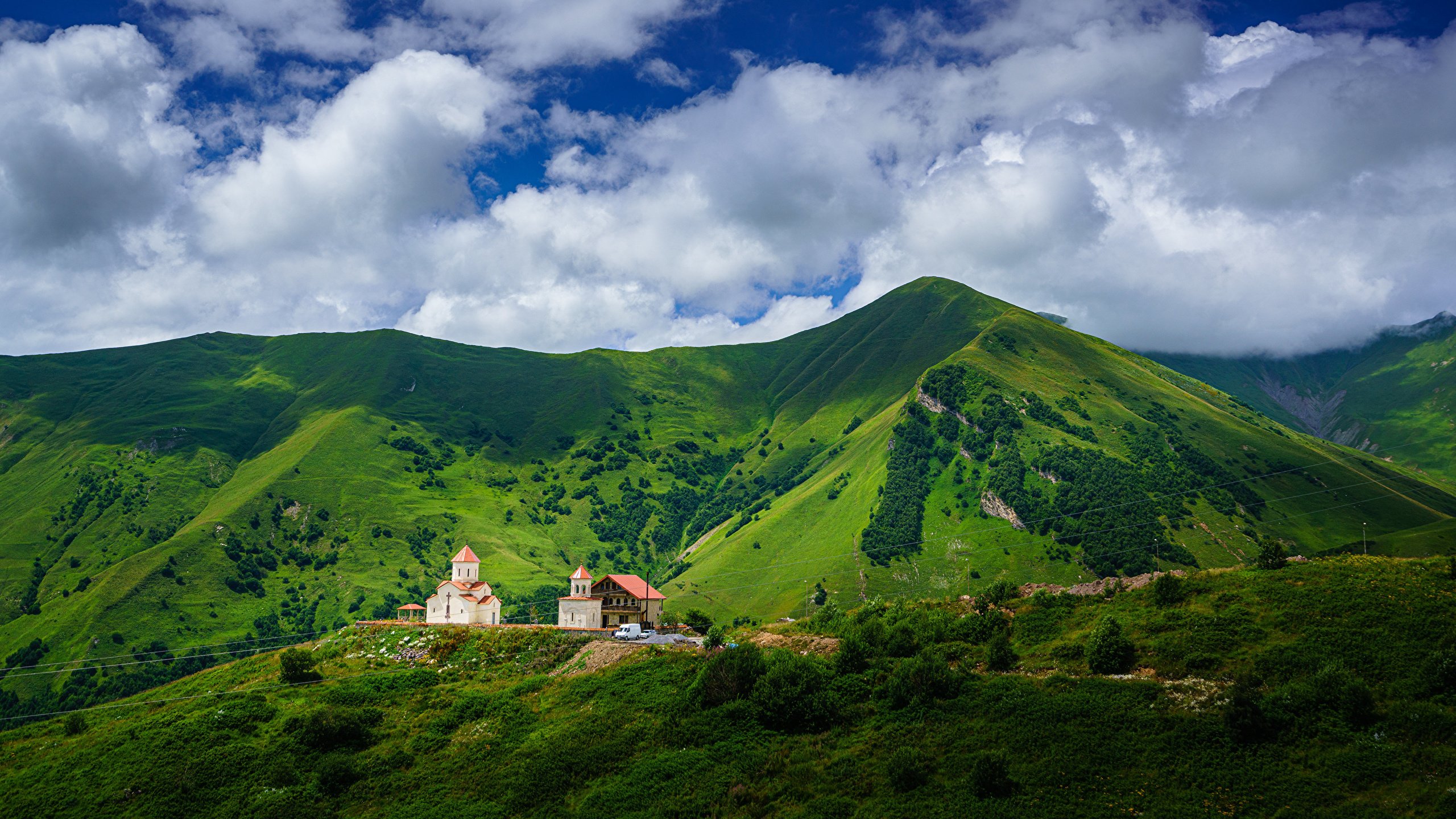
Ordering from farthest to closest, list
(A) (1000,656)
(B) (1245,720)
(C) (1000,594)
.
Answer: (C) (1000,594) → (A) (1000,656) → (B) (1245,720)

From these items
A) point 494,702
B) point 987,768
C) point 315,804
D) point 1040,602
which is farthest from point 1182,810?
point 315,804

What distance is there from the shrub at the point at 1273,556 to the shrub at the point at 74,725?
11208 centimetres

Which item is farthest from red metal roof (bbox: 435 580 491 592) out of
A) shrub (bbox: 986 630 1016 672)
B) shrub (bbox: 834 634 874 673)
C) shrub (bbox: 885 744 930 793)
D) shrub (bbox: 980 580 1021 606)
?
→ shrub (bbox: 885 744 930 793)

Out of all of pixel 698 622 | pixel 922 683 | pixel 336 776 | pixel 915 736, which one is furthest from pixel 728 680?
pixel 698 622

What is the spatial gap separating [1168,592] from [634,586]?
60.9 metres

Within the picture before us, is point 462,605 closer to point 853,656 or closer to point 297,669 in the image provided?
point 297,669

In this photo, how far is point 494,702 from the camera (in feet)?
259

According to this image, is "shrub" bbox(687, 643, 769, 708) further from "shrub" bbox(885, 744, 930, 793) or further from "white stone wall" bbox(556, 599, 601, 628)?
"white stone wall" bbox(556, 599, 601, 628)

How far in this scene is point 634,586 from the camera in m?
108

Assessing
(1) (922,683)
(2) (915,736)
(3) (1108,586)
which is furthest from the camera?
(3) (1108,586)

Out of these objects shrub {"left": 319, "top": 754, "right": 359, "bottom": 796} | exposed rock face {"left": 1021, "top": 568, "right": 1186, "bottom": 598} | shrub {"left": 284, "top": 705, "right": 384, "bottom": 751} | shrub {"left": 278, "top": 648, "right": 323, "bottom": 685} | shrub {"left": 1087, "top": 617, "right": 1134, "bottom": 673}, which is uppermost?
exposed rock face {"left": 1021, "top": 568, "right": 1186, "bottom": 598}

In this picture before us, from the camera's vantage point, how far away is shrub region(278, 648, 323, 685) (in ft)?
285

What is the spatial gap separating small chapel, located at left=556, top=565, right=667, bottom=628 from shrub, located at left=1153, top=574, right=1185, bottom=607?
5526 cm

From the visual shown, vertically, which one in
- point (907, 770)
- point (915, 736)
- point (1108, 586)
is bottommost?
point (907, 770)
